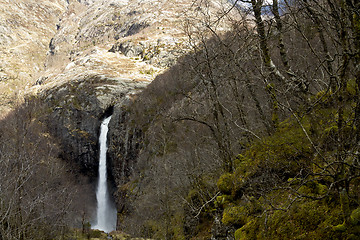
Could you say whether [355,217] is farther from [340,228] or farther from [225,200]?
[225,200]

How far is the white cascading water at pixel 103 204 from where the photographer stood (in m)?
40.3

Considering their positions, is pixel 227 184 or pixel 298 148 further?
pixel 227 184

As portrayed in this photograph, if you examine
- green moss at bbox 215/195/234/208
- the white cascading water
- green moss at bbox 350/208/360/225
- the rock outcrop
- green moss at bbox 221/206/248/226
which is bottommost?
the white cascading water

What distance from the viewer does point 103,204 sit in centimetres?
4253

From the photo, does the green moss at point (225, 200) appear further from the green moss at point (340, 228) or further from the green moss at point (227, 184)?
the green moss at point (340, 228)

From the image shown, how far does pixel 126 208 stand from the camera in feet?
113


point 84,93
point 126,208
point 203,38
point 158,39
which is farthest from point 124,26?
point 203,38

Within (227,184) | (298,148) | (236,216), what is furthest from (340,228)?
(227,184)

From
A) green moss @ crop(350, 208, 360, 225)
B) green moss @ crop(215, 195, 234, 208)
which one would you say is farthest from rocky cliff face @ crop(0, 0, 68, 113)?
green moss @ crop(350, 208, 360, 225)

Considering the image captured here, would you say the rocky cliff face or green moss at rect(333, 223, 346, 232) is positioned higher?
the rocky cliff face

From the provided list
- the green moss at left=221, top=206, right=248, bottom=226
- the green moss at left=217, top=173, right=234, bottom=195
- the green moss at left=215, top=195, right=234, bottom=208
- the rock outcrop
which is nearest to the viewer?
the green moss at left=221, top=206, right=248, bottom=226

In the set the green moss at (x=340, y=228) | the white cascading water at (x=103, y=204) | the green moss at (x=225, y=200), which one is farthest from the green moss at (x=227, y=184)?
the white cascading water at (x=103, y=204)

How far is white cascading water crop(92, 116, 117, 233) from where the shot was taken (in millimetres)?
40344

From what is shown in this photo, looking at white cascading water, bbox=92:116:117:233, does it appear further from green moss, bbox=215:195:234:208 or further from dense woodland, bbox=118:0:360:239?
green moss, bbox=215:195:234:208
